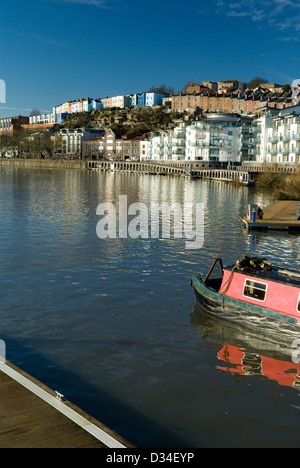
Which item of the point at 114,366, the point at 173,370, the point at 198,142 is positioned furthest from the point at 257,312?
the point at 198,142

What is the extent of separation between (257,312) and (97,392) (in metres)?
7.42

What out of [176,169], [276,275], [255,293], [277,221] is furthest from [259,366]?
[176,169]

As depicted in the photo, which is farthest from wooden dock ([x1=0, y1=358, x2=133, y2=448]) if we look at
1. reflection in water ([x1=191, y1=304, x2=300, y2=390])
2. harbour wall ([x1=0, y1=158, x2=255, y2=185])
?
harbour wall ([x1=0, y1=158, x2=255, y2=185])

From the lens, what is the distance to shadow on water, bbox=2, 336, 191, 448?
10.8 metres

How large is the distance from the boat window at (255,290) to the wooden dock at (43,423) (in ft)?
31.8

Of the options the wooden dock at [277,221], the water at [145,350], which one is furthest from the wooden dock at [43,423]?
the wooden dock at [277,221]

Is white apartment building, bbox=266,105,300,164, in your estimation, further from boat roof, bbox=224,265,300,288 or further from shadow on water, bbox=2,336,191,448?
shadow on water, bbox=2,336,191,448

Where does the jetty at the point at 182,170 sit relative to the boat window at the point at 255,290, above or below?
above

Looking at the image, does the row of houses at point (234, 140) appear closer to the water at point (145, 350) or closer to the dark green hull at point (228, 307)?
the water at point (145, 350)

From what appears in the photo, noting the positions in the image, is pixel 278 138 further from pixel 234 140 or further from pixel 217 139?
pixel 217 139

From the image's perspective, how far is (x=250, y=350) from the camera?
53.5 feet

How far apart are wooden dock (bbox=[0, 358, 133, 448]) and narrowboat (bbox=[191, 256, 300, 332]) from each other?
9.45 metres

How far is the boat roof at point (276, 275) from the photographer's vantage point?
17297mm
